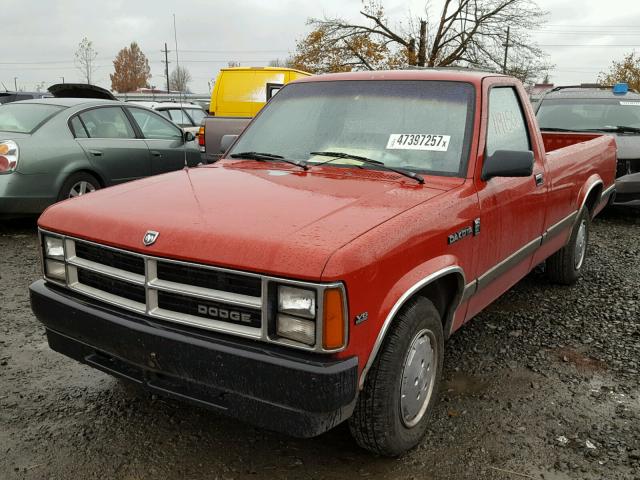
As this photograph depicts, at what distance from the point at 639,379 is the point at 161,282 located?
2920 millimetres

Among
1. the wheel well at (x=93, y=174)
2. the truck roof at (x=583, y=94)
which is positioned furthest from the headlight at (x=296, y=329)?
the truck roof at (x=583, y=94)

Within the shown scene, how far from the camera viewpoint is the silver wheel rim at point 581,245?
17.3 ft

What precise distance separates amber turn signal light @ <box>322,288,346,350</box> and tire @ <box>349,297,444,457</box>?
355 millimetres

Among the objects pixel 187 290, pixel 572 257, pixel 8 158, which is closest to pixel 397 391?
pixel 187 290

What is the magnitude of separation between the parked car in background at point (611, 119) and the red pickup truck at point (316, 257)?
4.80 metres

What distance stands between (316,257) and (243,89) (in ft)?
30.9

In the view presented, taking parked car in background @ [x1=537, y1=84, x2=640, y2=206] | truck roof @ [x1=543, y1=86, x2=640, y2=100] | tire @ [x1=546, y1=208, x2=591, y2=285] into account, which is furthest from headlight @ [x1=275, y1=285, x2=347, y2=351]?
truck roof @ [x1=543, y1=86, x2=640, y2=100]

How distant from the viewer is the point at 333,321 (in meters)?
2.14

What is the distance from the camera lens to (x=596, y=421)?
3.11 m

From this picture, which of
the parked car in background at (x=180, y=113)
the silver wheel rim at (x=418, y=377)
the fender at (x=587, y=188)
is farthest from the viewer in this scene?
the parked car in background at (x=180, y=113)

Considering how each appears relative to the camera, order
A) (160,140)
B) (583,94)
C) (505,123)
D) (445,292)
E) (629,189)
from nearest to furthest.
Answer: (445,292), (505,123), (629,189), (160,140), (583,94)

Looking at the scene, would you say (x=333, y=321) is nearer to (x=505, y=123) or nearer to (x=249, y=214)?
(x=249, y=214)

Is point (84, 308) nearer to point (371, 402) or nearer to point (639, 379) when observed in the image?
point (371, 402)

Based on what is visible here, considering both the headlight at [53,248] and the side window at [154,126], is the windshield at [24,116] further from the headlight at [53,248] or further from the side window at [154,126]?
the headlight at [53,248]
